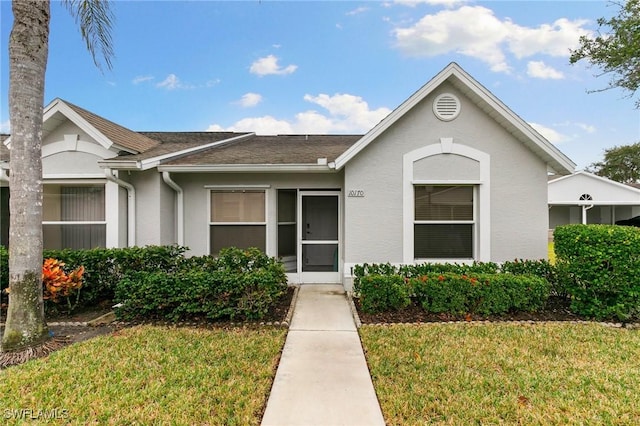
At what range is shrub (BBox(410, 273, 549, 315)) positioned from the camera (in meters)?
5.66

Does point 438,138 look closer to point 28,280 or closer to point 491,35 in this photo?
point 491,35

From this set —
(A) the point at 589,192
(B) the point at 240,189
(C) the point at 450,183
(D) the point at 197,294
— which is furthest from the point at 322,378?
(A) the point at 589,192

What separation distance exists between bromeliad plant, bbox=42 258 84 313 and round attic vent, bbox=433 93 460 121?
8328 millimetres

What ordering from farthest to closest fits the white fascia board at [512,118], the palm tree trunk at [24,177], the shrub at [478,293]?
the white fascia board at [512,118], the shrub at [478,293], the palm tree trunk at [24,177]

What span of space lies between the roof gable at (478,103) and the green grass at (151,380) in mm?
4436

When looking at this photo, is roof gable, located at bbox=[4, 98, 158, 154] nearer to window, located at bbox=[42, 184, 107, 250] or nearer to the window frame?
window, located at bbox=[42, 184, 107, 250]

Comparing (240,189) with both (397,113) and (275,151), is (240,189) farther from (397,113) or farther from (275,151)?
(397,113)

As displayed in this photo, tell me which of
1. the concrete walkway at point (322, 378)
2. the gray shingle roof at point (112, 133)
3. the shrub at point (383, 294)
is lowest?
the concrete walkway at point (322, 378)

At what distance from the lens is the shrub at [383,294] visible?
225 inches

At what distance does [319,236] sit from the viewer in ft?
27.0

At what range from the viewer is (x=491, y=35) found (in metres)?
10.7

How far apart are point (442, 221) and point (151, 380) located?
21.4ft

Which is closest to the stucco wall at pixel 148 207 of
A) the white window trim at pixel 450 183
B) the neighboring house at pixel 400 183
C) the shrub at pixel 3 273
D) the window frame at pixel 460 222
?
the neighboring house at pixel 400 183

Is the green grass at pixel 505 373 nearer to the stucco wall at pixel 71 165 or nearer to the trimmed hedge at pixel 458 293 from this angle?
the trimmed hedge at pixel 458 293
